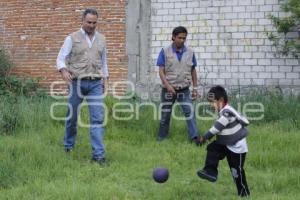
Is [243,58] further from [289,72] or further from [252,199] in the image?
[252,199]

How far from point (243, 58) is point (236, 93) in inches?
28.9

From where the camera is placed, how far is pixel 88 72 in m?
6.58

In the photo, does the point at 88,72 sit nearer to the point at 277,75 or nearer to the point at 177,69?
the point at 177,69

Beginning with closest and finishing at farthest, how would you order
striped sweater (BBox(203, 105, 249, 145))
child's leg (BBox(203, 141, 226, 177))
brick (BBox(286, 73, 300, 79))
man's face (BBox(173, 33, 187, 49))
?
striped sweater (BBox(203, 105, 249, 145)), child's leg (BBox(203, 141, 226, 177)), man's face (BBox(173, 33, 187, 49)), brick (BBox(286, 73, 300, 79))

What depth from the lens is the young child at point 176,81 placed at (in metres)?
7.63

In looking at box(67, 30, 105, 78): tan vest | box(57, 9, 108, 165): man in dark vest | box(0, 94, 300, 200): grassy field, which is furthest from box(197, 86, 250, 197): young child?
box(67, 30, 105, 78): tan vest

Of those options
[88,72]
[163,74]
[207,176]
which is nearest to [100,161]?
[88,72]

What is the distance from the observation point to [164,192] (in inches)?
213

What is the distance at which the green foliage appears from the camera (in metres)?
9.25

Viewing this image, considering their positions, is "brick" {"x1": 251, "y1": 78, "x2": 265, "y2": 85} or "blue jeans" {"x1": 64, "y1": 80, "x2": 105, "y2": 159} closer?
"blue jeans" {"x1": 64, "y1": 80, "x2": 105, "y2": 159}

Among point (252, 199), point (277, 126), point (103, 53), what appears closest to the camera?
point (252, 199)

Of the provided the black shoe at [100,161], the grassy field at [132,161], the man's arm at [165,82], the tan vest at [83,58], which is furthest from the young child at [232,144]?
the man's arm at [165,82]

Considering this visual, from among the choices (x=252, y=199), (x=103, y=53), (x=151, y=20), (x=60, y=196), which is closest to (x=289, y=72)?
(x=151, y=20)

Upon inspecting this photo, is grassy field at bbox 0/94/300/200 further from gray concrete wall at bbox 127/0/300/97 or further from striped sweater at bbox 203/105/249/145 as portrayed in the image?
gray concrete wall at bbox 127/0/300/97
